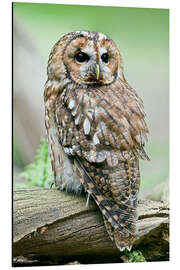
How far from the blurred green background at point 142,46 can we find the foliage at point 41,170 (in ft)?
1.64

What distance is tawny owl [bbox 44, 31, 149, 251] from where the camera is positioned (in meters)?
2.99

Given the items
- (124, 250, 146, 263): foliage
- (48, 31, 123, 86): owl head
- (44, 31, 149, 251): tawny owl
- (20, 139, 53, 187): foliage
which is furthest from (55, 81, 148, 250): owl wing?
(20, 139, 53, 187): foliage

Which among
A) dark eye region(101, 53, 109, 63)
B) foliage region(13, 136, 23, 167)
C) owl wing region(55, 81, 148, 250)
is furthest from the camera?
foliage region(13, 136, 23, 167)

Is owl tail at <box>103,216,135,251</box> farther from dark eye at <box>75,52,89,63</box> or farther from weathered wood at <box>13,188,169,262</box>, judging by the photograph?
dark eye at <box>75,52,89,63</box>

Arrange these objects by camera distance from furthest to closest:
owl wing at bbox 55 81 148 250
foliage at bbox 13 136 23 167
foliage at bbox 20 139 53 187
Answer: foliage at bbox 20 139 53 187, foliage at bbox 13 136 23 167, owl wing at bbox 55 81 148 250

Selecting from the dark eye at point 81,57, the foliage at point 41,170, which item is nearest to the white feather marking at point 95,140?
the dark eye at point 81,57

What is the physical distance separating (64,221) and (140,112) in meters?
0.88

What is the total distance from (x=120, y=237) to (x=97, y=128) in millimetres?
698

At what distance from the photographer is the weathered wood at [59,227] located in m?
3.06

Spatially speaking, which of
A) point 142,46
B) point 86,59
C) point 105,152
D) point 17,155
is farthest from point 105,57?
point 17,155

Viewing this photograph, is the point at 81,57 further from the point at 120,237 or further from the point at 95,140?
the point at 120,237

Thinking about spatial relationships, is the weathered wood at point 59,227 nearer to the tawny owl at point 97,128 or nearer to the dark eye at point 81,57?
the tawny owl at point 97,128

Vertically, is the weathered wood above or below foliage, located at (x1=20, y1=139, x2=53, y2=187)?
below
